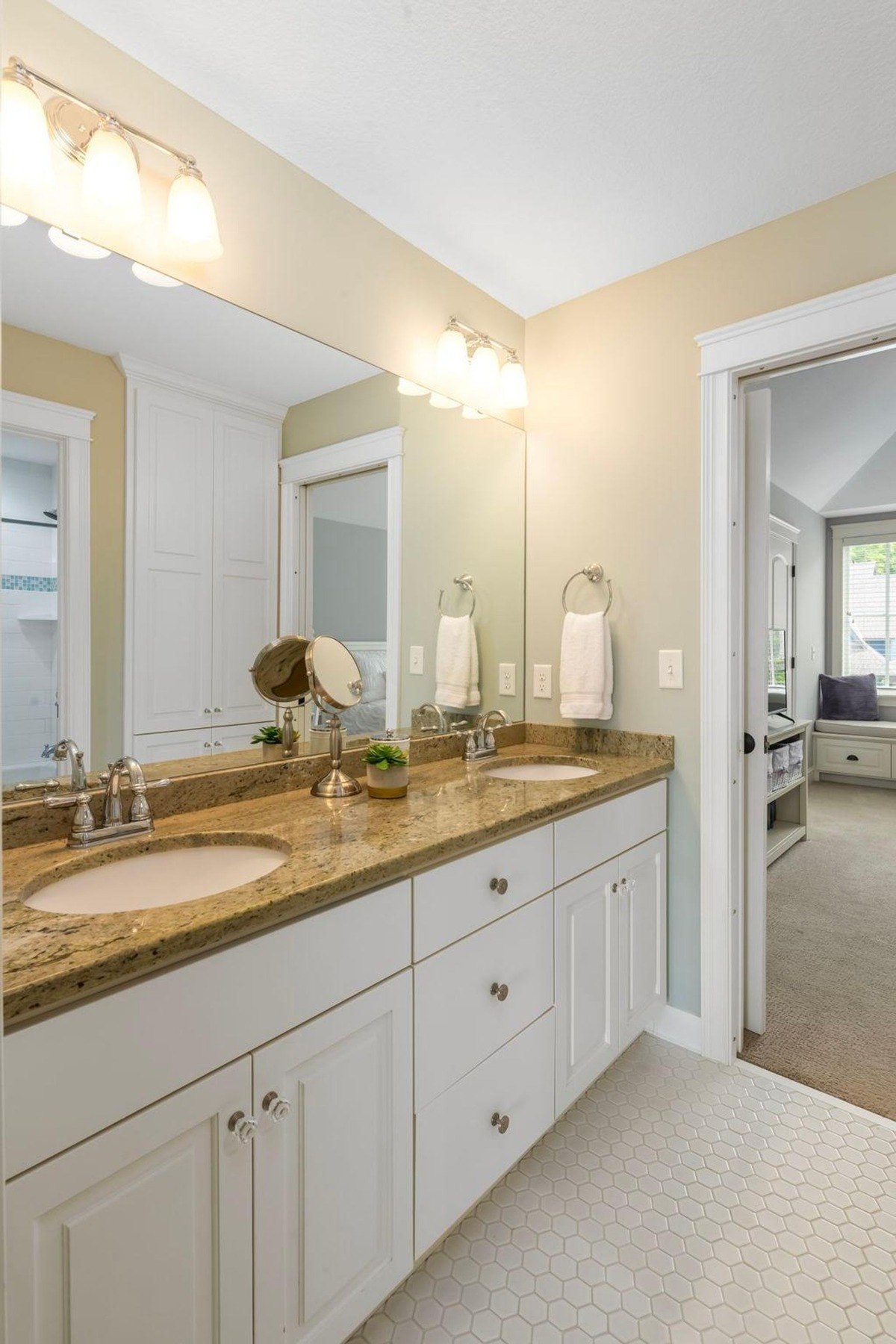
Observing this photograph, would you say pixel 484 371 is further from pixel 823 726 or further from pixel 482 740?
pixel 823 726

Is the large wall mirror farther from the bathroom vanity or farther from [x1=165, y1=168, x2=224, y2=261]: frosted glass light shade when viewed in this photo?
the bathroom vanity

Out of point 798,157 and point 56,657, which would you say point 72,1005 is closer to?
point 56,657

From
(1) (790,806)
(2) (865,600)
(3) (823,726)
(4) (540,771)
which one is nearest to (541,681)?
(4) (540,771)

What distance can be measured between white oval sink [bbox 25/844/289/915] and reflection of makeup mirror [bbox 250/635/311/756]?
44 centimetres

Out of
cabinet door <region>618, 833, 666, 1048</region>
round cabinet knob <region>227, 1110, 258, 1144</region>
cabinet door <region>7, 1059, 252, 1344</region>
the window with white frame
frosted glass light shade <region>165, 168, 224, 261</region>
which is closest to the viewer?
cabinet door <region>7, 1059, 252, 1344</region>

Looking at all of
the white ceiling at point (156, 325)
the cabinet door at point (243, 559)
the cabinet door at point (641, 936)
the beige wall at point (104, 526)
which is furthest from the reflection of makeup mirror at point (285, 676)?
the cabinet door at point (641, 936)

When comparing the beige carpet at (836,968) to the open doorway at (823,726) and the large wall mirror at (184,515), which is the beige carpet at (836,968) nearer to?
the open doorway at (823,726)

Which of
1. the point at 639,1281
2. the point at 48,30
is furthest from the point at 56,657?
the point at 639,1281

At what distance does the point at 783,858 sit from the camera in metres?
3.97

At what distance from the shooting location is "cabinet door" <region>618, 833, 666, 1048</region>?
193 centimetres

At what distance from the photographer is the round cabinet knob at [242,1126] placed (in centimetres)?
97

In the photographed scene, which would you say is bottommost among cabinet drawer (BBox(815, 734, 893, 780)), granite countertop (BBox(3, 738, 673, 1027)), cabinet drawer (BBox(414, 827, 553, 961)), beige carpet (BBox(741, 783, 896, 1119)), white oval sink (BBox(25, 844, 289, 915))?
beige carpet (BBox(741, 783, 896, 1119))

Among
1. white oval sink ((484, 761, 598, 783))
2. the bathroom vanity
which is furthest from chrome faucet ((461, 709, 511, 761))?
the bathroom vanity

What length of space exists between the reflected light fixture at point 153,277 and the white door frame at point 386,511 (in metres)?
0.42
